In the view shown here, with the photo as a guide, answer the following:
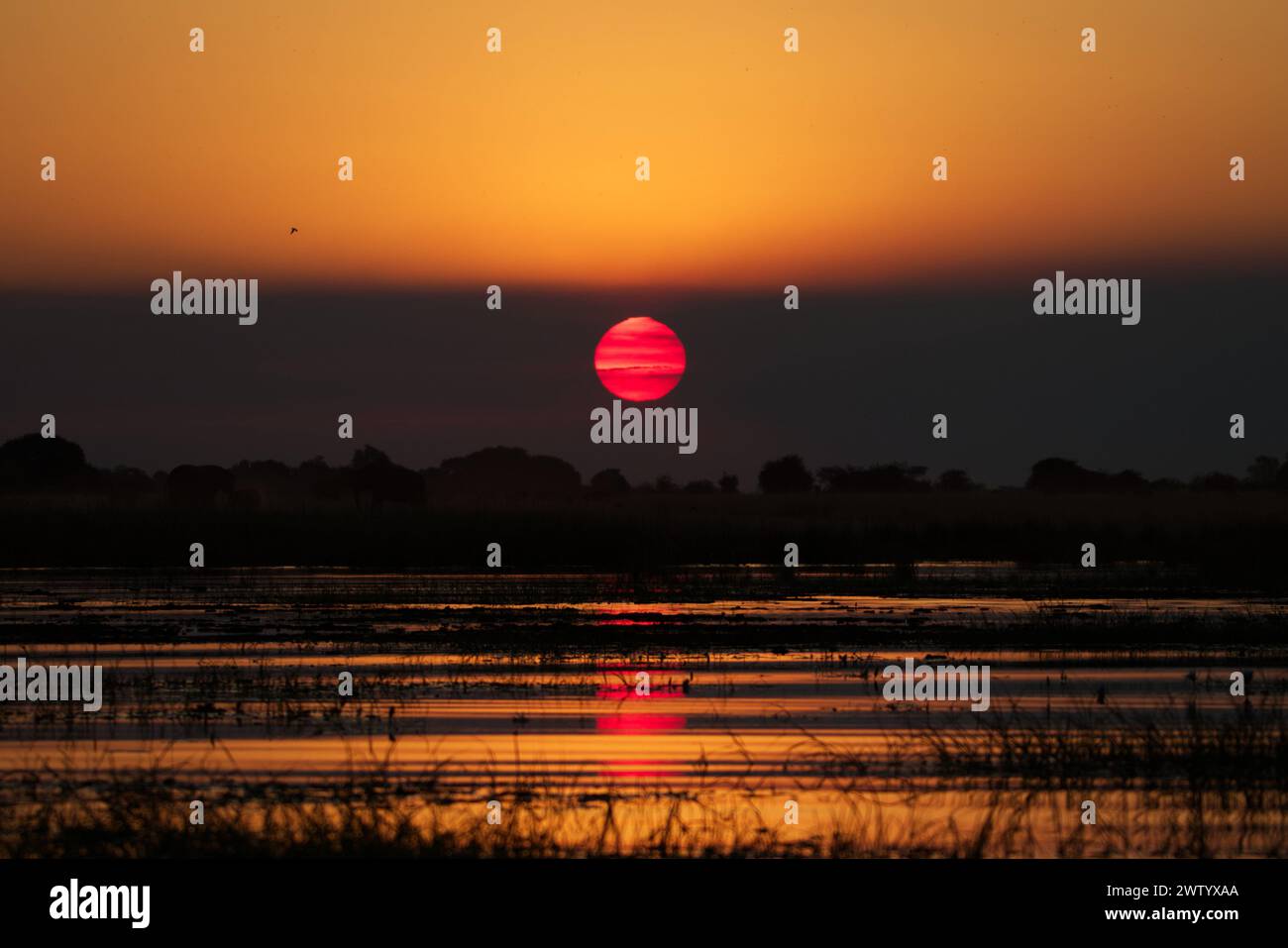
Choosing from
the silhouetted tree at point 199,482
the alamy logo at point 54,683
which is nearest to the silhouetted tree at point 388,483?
the silhouetted tree at point 199,482

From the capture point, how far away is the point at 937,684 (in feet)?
63.1

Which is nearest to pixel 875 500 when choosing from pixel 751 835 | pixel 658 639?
pixel 658 639

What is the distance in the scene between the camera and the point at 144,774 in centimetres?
1298

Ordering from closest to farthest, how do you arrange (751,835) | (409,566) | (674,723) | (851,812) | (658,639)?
(751,835)
(851,812)
(674,723)
(658,639)
(409,566)

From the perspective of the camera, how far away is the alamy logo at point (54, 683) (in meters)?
18.0

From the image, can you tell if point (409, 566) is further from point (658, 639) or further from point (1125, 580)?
point (658, 639)
